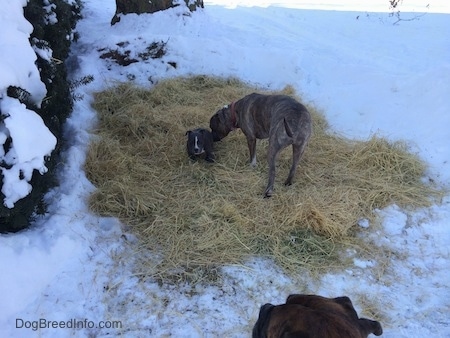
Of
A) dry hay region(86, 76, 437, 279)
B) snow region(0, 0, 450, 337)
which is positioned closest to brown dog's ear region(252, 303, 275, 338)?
snow region(0, 0, 450, 337)

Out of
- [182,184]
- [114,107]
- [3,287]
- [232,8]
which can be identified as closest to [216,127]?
[182,184]

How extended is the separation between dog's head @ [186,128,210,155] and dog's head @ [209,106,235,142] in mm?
315

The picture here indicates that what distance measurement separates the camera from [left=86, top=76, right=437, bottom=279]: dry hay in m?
3.72

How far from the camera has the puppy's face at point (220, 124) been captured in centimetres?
525

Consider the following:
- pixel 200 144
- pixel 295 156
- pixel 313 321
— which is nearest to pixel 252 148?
pixel 200 144

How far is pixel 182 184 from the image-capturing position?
4629 millimetres

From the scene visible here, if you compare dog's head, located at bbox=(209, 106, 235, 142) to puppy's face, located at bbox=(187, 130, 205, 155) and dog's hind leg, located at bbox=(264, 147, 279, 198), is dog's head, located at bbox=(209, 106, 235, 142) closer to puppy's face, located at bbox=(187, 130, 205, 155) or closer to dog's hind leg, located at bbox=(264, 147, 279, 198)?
puppy's face, located at bbox=(187, 130, 205, 155)

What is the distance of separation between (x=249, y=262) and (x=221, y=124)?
225cm

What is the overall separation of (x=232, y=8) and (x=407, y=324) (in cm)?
861

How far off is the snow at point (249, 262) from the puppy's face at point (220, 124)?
1648 mm

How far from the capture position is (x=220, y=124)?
5.32 metres

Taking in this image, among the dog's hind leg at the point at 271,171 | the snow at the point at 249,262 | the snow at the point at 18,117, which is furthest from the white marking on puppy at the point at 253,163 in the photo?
the snow at the point at 18,117

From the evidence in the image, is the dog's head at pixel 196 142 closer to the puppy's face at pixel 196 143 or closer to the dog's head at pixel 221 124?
the puppy's face at pixel 196 143

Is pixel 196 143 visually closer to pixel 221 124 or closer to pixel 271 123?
pixel 221 124
